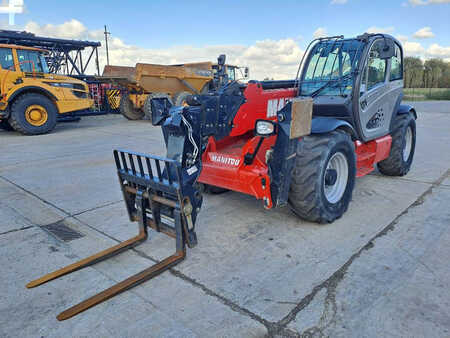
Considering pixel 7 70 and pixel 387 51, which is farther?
pixel 7 70

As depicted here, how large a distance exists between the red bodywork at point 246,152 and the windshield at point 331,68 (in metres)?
0.45

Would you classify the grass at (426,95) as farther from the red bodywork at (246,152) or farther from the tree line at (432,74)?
the red bodywork at (246,152)

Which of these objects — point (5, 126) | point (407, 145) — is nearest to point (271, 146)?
point (407, 145)

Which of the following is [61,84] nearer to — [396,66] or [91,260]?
[91,260]

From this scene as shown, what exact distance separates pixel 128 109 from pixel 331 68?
12320mm

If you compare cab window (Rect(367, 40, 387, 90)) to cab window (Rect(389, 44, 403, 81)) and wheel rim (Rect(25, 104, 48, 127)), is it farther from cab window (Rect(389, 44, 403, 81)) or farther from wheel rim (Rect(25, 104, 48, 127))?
wheel rim (Rect(25, 104, 48, 127))

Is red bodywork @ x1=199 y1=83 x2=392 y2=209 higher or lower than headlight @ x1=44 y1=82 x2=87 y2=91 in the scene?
lower

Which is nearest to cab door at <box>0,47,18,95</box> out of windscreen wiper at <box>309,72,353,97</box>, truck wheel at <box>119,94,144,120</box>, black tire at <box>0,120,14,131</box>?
black tire at <box>0,120,14,131</box>

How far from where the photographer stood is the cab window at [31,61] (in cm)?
1103

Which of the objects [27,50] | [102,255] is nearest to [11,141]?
[27,50]

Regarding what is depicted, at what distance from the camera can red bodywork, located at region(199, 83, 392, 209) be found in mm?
3564

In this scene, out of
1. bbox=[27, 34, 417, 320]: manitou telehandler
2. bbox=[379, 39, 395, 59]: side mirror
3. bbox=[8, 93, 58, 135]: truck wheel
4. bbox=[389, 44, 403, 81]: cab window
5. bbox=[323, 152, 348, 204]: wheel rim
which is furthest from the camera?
bbox=[8, 93, 58, 135]: truck wheel

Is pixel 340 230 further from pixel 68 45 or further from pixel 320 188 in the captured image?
pixel 68 45

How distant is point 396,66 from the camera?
536 centimetres
